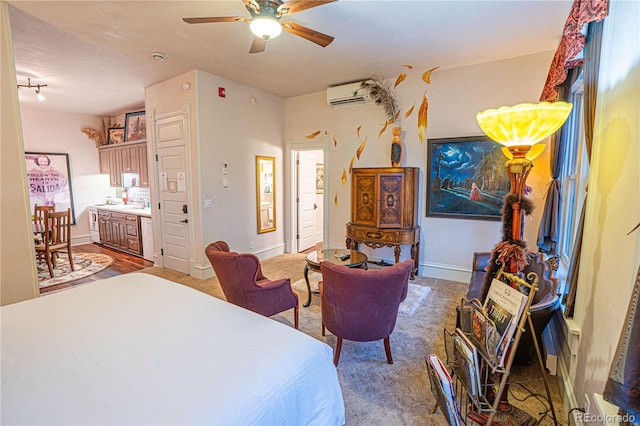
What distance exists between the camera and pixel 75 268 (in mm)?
4812

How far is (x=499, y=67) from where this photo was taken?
366cm

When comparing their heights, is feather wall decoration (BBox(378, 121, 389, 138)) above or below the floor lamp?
above

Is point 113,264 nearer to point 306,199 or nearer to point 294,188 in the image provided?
point 294,188

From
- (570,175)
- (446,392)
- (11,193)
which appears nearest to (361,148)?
(570,175)

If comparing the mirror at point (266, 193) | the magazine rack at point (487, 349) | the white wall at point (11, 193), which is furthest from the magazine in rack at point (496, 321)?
the mirror at point (266, 193)

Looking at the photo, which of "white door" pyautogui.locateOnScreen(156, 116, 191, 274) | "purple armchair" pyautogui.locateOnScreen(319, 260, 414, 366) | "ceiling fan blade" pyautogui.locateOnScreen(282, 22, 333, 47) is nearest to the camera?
"purple armchair" pyautogui.locateOnScreen(319, 260, 414, 366)

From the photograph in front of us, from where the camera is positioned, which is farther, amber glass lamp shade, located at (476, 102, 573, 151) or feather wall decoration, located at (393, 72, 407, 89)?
feather wall decoration, located at (393, 72, 407, 89)

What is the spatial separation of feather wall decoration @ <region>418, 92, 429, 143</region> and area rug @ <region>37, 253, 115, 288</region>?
552 cm

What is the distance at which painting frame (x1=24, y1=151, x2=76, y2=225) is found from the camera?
5.85m

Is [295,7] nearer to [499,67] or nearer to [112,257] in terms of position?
[499,67]

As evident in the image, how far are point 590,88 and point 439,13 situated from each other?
1470 mm

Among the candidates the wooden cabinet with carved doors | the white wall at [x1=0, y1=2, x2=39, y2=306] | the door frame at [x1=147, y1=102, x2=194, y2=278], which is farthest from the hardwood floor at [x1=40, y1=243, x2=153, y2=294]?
the wooden cabinet with carved doors

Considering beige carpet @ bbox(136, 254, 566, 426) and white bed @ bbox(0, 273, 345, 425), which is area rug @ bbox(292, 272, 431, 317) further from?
white bed @ bbox(0, 273, 345, 425)

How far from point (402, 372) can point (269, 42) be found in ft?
11.3
